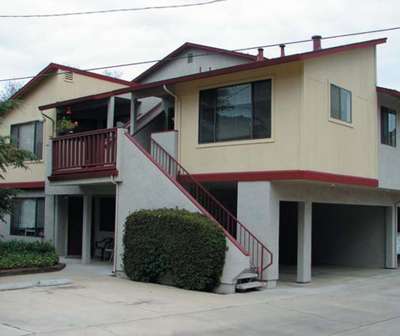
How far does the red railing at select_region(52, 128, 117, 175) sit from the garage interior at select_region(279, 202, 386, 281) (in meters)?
7.21

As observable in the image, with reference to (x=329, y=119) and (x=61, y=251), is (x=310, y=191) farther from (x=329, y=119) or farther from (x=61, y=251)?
(x=61, y=251)

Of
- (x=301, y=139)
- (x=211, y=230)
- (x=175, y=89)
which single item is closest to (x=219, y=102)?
(x=175, y=89)

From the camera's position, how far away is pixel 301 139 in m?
14.5

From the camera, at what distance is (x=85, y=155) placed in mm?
17734

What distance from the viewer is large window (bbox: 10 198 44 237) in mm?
22438

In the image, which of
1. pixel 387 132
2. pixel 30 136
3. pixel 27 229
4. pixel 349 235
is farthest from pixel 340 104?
pixel 27 229

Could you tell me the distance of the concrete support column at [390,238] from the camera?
2038cm

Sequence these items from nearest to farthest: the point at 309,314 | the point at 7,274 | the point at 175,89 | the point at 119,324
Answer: the point at 119,324
the point at 309,314
the point at 7,274
the point at 175,89

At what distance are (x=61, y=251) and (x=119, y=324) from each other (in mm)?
12085

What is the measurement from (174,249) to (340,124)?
18.5ft

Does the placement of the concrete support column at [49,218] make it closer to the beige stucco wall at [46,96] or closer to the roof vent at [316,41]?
the beige stucco wall at [46,96]

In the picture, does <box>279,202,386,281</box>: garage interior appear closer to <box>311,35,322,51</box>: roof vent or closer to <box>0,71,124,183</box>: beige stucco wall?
<box>311,35,322,51</box>: roof vent

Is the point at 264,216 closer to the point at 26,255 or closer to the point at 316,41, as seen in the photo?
the point at 316,41

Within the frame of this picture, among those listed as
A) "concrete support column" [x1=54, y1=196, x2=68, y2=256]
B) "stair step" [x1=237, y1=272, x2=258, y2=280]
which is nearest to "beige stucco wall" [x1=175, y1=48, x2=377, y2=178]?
"stair step" [x1=237, y1=272, x2=258, y2=280]
